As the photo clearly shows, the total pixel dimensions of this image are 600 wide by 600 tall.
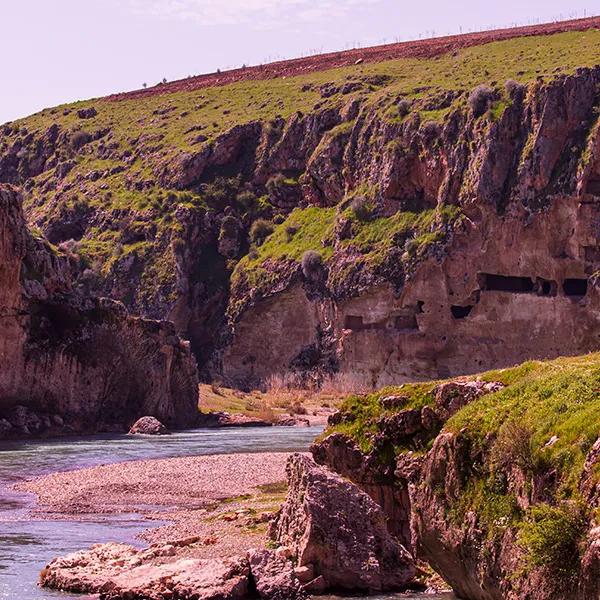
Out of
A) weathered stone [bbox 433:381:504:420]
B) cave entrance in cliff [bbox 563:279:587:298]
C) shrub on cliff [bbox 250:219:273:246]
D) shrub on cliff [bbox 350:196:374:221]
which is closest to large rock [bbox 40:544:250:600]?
weathered stone [bbox 433:381:504:420]

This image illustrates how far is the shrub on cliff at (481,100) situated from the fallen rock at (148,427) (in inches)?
2244

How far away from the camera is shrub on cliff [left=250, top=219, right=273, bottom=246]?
166375 millimetres

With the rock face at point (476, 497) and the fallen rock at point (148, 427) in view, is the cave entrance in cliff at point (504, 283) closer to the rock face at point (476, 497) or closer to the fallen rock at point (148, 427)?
the fallen rock at point (148, 427)

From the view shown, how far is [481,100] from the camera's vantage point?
145750 mm

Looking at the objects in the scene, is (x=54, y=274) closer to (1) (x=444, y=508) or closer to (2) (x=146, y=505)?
(2) (x=146, y=505)

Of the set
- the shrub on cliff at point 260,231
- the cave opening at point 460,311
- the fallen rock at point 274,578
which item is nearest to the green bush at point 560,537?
the fallen rock at point 274,578

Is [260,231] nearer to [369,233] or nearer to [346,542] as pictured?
[369,233]

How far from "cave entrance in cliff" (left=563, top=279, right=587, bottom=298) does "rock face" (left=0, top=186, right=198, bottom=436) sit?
1643 inches

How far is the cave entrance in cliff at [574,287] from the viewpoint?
136750mm

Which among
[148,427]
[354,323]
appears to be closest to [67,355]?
[148,427]

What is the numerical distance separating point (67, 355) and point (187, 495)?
43.9 metres

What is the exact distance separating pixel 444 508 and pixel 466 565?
170cm

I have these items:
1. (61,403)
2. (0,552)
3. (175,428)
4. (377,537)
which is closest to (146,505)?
(0,552)

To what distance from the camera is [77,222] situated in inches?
6929
